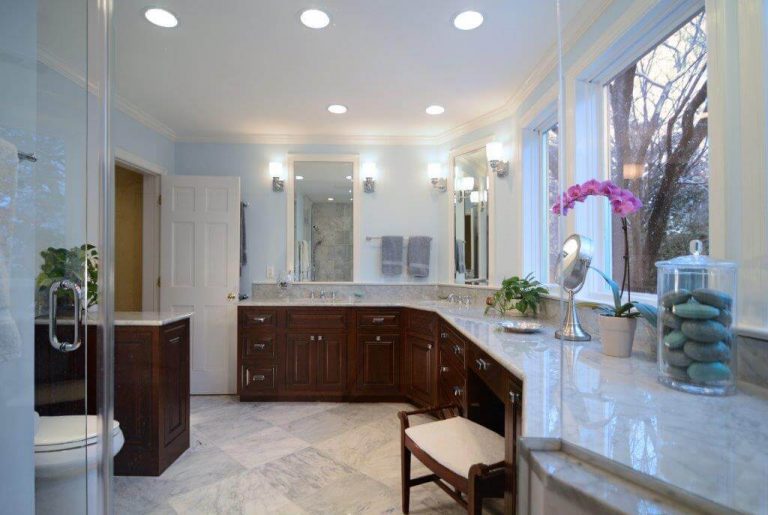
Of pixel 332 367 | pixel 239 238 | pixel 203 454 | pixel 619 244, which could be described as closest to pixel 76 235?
pixel 203 454

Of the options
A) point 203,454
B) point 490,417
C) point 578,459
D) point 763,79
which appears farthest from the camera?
point 203,454

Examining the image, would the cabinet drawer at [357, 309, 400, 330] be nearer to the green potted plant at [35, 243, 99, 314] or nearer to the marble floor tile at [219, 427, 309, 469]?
the marble floor tile at [219, 427, 309, 469]

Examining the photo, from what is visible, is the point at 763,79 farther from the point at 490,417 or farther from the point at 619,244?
the point at 490,417

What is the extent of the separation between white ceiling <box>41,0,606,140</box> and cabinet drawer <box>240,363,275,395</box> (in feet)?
6.99

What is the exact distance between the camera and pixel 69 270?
1.44 metres

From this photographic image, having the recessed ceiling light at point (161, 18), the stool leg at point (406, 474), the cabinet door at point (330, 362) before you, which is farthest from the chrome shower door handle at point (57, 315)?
the cabinet door at point (330, 362)

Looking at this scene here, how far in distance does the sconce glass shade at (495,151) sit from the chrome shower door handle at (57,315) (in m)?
2.68

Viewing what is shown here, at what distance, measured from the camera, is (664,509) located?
1.59ft

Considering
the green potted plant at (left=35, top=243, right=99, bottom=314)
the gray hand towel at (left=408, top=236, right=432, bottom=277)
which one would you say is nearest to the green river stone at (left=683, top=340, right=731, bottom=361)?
the green potted plant at (left=35, top=243, right=99, bottom=314)

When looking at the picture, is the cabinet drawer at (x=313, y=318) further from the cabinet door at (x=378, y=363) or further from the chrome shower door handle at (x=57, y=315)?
the chrome shower door handle at (x=57, y=315)

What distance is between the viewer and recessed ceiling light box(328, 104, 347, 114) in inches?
109

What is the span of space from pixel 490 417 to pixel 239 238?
2.54 meters

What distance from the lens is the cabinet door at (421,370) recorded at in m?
2.65

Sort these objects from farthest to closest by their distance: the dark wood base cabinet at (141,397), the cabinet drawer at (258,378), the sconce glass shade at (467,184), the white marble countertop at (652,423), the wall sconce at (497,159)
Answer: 1. the sconce glass shade at (467,184)
2. the cabinet drawer at (258,378)
3. the wall sconce at (497,159)
4. the dark wood base cabinet at (141,397)
5. the white marble countertop at (652,423)
